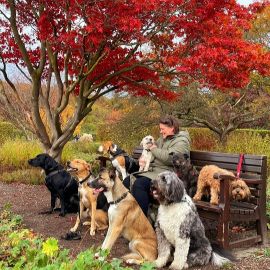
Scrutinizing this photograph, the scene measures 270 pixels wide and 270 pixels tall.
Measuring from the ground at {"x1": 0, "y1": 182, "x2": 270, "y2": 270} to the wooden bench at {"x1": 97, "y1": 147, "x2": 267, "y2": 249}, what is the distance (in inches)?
10.7

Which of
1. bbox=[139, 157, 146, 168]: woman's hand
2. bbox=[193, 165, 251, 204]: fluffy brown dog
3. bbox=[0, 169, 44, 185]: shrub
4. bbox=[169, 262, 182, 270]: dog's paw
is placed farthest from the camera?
bbox=[0, 169, 44, 185]: shrub

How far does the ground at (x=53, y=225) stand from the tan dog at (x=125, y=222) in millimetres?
355

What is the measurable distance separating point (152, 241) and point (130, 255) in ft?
1.05

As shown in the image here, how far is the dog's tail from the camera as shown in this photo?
496 centimetres

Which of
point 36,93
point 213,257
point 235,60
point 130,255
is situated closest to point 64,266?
point 130,255

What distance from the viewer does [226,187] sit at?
5234 millimetres

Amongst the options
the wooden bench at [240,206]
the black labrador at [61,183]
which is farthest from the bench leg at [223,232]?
the black labrador at [61,183]

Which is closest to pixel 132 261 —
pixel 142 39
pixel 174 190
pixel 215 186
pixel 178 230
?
pixel 178 230

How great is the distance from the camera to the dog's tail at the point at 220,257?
496 centimetres

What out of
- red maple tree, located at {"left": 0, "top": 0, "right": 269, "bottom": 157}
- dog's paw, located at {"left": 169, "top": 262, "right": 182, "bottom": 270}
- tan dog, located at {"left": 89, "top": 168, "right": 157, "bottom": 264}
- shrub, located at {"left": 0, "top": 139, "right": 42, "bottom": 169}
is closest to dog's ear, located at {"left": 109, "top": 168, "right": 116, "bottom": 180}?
tan dog, located at {"left": 89, "top": 168, "right": 157, "bottom": 264}

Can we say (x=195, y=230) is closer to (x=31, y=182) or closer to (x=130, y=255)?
(x=130, y=255)

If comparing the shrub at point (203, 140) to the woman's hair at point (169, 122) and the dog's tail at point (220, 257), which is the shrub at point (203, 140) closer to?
the woman's hair at point (169, 122)

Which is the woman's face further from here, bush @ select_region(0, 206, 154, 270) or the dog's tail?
bush @ select_region(0, 206, 154, 270)

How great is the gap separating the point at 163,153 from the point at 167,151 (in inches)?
2.4
